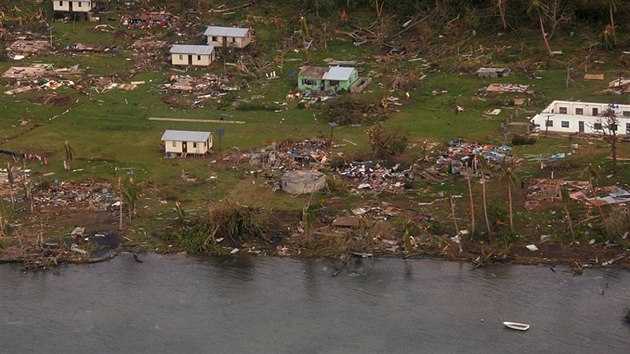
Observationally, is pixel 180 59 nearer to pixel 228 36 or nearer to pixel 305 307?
pixel 228 36

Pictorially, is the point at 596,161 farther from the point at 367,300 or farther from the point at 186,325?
the point at 186,325

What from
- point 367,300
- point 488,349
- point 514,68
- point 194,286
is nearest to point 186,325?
point 194,286

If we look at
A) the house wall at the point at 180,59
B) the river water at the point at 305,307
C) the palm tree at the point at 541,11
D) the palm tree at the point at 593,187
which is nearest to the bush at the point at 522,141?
the palm tree at the point at 593,187

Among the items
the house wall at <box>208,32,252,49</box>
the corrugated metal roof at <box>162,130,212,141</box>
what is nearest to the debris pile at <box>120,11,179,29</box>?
the house wall at <box>208,32,252,49</box>

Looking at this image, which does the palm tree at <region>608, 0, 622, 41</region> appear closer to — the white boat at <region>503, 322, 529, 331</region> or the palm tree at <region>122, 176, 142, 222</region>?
the palm tree at <region>122, 176, 142, 222</region>

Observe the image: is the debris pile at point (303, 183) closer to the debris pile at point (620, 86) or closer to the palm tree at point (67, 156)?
the palm tree at point (67, 156)
